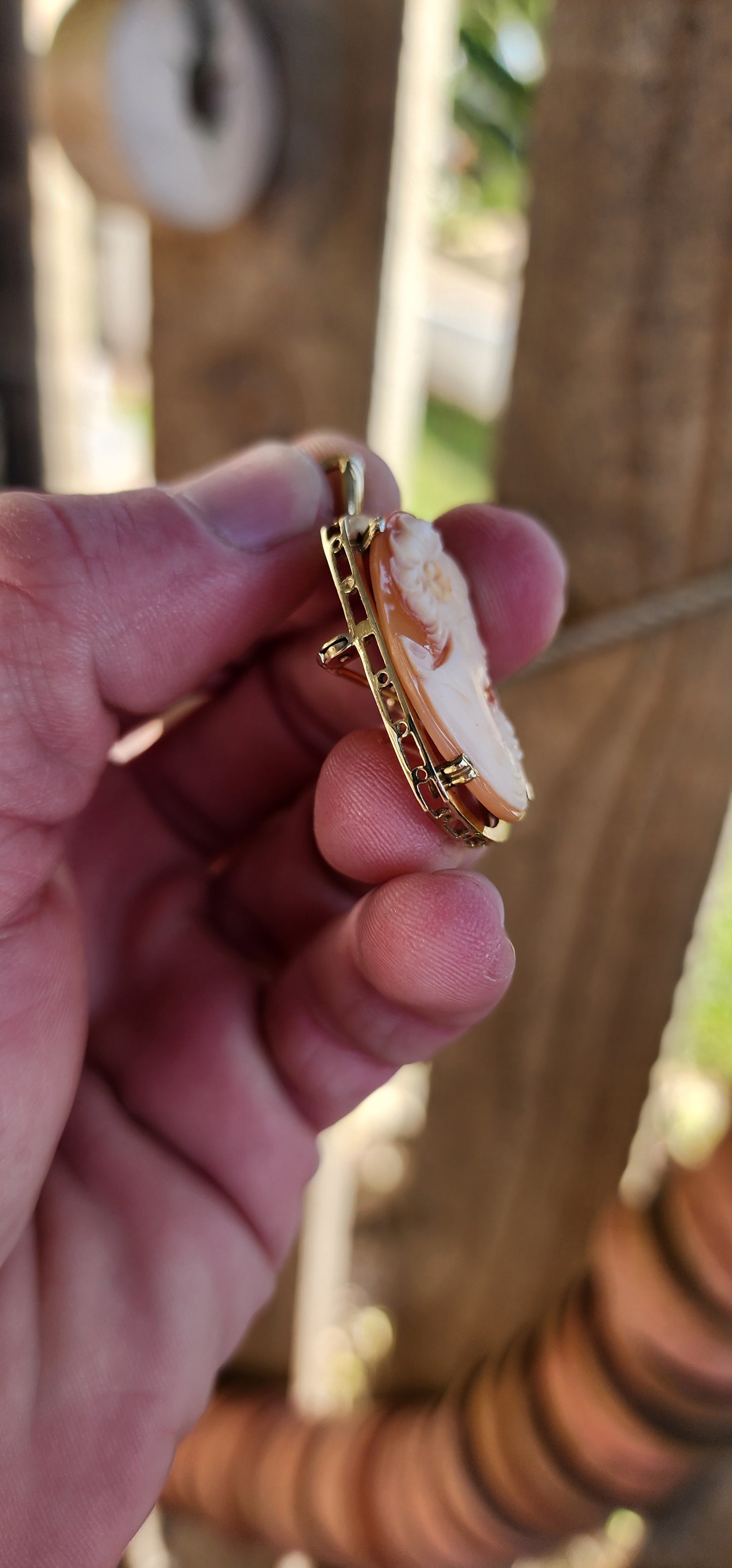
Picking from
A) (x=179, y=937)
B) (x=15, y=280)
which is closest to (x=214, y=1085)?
(x=179, y=937)

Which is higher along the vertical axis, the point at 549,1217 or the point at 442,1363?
the point at 549,1217

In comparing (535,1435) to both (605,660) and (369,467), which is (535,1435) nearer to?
(605,660)

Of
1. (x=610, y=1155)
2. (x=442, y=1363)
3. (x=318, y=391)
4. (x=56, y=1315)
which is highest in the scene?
(x=318, y=391)

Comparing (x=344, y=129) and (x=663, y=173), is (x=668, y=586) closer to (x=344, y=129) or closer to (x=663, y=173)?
(x=663, y=173)

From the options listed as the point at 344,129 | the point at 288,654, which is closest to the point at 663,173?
the point at 344,129

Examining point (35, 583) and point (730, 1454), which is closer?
point (35, 583)

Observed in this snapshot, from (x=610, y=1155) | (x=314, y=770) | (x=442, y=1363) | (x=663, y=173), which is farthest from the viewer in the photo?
(x=442, y=1363)

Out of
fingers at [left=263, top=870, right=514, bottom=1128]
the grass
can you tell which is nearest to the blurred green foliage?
fingers at [left=263, top=870, right=514, bottom=1128]
